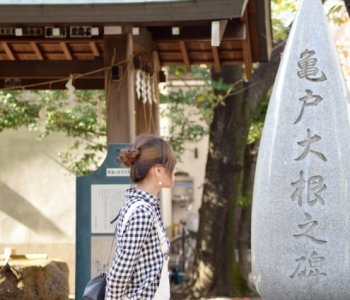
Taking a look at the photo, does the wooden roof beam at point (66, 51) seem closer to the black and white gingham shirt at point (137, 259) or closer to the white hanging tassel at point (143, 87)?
the white hanging tassel at point (143, 87)

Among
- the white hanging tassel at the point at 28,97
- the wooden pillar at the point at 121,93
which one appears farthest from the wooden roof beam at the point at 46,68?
the white hanging tassel at the point at 28,97

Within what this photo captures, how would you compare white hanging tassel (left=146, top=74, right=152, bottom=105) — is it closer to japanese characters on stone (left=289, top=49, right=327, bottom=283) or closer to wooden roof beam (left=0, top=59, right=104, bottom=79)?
wooden roof beam (left=0, top=59, right=104, bottom=79)

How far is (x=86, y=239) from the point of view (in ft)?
26.8

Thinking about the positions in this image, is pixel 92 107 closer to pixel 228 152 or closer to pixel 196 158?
pixel 228 152

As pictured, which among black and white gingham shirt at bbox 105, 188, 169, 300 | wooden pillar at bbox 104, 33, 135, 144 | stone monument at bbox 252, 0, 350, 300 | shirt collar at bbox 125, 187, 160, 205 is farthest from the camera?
wooden pillar at bbox 104, 33, 135, 144

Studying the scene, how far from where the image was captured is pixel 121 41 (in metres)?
8.52

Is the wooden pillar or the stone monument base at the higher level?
the wooden pillar

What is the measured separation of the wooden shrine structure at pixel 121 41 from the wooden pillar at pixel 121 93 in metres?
0.01

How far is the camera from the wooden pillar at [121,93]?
27.7 feet

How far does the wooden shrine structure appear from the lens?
762 cm

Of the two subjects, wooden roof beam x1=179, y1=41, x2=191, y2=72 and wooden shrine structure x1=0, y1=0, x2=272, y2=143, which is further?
wooden roof beam x1=179, y1=41, x2=191, y2=72

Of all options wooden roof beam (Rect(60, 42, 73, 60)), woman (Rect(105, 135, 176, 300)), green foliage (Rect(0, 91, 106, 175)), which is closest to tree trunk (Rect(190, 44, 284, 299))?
green foliage (Rect(0, 91, 106, 175))

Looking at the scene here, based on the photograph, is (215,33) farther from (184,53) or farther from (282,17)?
(282,17)

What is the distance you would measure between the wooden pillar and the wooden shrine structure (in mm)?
10
